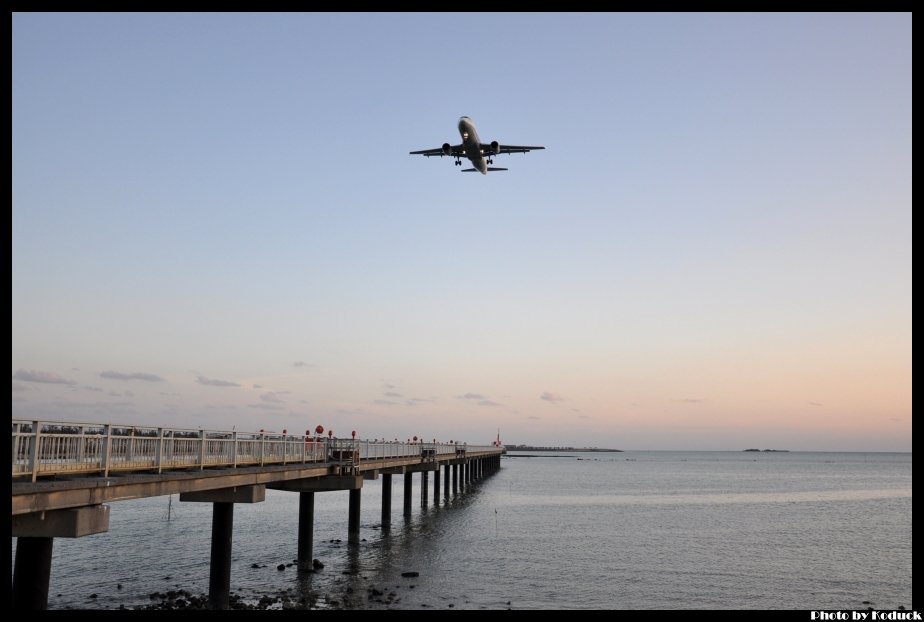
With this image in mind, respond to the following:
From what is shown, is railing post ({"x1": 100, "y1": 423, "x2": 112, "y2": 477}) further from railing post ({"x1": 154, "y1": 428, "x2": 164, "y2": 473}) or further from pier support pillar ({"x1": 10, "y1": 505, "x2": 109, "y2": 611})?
railing post ({"x1": 154, "y1": 428, "x2": 164, "y2": 473})

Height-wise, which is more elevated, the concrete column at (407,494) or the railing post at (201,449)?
the railing post at (201,449)

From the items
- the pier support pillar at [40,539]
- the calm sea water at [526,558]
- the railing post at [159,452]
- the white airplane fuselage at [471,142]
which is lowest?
the calm sea water at [526,558]

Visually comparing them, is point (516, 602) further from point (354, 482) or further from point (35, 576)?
point (35, 576)

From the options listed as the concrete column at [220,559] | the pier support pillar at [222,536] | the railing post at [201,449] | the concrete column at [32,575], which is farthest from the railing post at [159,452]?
the concrete column at [220,559]

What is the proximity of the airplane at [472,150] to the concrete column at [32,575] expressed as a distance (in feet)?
129

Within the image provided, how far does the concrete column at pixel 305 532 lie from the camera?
34156mm

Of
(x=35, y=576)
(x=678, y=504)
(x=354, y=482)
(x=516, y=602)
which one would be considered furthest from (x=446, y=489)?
(x=35, y=576)

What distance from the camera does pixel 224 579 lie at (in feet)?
83.3

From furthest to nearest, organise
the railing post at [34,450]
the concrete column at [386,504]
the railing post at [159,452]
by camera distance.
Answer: the concrete column at [386,504], the railing post at [159,452], the railing post at [34,450]

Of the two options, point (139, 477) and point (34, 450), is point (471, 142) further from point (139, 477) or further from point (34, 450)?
point (34, 450)

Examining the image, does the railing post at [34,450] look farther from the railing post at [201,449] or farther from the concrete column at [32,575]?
the railing post at [201,449]

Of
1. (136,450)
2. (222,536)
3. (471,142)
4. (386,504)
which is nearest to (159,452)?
(136,450)

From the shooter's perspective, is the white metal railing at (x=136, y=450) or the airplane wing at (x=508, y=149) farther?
the airplane wing at (x=508, y=149)
